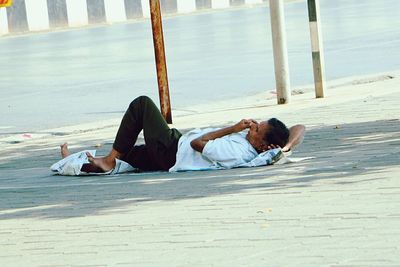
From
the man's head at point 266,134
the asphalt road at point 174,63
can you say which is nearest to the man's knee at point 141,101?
the man's head at point 266,134

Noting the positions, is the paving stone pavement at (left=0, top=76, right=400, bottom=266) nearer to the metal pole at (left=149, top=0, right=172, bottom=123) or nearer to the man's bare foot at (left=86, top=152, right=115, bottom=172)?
the man's bare foot at (left=86, top=152, right=115, bottom=172)

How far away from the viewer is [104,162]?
414 inches

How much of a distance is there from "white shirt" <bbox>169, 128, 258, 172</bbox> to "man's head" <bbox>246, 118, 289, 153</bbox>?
0.08 m

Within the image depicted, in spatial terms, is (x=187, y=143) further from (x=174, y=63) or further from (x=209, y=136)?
(x=174, y=63)

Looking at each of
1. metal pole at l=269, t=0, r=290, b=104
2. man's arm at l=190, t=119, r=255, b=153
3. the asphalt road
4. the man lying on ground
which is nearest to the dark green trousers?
the man lying on ground

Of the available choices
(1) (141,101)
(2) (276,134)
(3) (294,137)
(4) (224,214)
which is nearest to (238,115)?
Answer: (1) (141,101)

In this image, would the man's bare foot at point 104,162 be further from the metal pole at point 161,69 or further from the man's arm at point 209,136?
the metal pole at point 161,69

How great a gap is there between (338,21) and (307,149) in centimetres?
2359

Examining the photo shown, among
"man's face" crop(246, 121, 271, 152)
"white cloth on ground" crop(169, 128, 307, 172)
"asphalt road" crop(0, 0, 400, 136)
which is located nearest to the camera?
"man's face" crop(246, 121, 271, 152)

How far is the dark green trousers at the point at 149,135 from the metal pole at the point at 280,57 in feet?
17.8

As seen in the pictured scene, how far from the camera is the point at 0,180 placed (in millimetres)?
11000

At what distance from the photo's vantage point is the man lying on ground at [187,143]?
9781mm

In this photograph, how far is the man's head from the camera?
31.8 ft

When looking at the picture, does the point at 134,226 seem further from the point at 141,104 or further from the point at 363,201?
the point at 141,104
